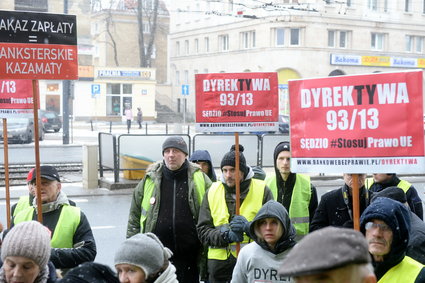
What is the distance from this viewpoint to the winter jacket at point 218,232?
18.3 ft

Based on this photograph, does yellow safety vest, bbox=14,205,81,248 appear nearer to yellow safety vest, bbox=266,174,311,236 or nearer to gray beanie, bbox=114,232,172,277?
gray beanie, bbox=114,232,172,277

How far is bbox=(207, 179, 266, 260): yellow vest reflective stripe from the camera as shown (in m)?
5.68

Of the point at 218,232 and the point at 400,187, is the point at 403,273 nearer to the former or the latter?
the point at 218,232

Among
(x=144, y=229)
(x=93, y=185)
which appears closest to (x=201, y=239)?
(x=144, y=229)

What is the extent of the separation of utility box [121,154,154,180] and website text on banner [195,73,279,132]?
10.2 m

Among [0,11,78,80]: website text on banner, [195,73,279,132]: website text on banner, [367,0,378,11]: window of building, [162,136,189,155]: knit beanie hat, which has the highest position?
[367,0,378,11]: window of building

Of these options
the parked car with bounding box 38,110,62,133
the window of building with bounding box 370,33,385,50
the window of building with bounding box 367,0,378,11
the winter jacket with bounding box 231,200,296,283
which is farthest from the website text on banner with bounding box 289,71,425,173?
the window of building with bounding box 370,33,385,50

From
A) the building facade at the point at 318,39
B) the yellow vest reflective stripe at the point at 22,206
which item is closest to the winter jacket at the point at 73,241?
the yellow vest reflective stripe at the point at 22,206

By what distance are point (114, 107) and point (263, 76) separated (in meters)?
50.4

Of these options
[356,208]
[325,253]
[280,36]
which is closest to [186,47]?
[280,36]

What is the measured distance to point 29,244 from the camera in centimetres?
336

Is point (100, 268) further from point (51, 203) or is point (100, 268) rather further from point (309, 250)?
point (51, 203)

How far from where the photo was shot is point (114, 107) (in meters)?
56.5

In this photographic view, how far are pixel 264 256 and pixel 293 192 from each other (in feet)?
6.89
